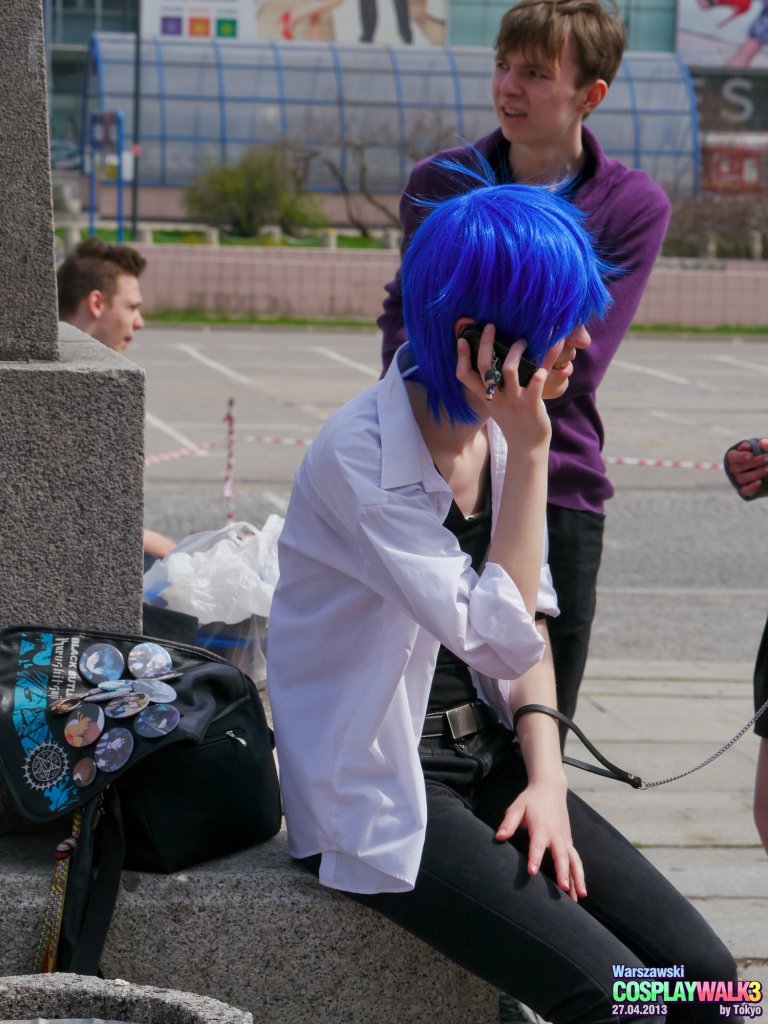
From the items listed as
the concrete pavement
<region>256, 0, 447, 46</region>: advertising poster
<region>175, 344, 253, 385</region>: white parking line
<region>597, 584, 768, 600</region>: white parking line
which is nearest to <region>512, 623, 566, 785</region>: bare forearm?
the concrete pavement

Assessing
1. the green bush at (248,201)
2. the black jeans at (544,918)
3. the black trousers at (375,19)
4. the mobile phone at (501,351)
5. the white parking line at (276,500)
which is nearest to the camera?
the black jeans at (544,918)

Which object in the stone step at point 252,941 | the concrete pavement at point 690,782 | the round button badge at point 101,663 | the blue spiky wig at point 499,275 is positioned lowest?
the concrete pavement at point 690,782

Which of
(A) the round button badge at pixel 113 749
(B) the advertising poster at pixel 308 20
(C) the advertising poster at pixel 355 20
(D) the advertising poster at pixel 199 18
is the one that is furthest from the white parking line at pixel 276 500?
(C) the advertising poster at pixel 355 20

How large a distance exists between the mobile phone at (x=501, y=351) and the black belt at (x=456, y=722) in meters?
0.60

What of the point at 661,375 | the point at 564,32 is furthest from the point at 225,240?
the point at 564,32

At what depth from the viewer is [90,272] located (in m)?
5.22

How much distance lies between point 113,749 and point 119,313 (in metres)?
3.05

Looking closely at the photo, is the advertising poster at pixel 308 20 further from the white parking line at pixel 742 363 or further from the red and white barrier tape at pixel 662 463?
the red and white barrier tape at pixel 662 463

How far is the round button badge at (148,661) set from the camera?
268 cm

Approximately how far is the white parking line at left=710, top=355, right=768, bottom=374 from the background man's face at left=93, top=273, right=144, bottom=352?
15.3 metres

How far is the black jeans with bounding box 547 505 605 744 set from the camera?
328 centimetres

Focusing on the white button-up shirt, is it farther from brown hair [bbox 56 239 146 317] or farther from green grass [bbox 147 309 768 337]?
green grass [bbox 147 309 768 337]

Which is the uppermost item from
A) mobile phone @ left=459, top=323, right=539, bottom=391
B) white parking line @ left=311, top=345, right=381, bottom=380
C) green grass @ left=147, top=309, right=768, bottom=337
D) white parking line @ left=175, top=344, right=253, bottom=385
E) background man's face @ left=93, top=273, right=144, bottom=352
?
mobile phone @ left=459, top=323, right=539, bottom=391

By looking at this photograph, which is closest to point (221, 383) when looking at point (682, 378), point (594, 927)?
point (682, 378)
